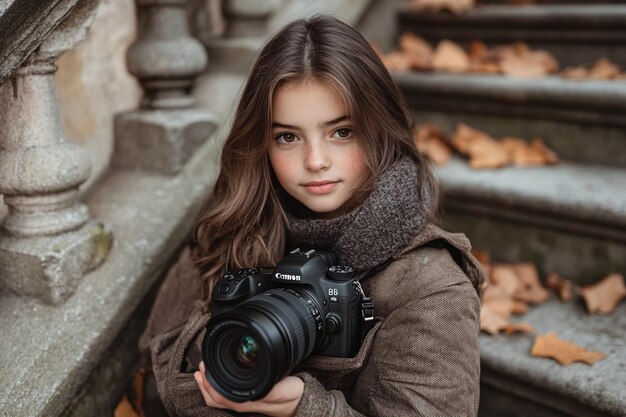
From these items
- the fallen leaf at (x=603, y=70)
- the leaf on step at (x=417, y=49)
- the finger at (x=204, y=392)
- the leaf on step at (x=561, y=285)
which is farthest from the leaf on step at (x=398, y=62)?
the finger at (x=204, y=392)

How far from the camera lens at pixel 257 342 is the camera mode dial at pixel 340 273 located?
8 centimetres

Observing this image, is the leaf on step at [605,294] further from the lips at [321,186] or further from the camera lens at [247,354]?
the camera lens at [247,354]

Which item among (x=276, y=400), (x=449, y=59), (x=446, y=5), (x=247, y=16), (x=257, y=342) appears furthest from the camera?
(x=446, y=5)

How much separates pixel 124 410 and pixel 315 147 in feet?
2.66

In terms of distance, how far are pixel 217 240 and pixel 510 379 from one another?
78cm

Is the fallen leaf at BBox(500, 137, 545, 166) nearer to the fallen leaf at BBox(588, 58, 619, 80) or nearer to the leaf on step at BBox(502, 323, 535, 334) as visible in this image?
the fallen leaf at BBox(588, 58, 619, 80)

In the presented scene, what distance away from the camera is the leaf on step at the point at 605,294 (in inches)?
70.5

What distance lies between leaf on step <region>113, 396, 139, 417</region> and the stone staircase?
87cm

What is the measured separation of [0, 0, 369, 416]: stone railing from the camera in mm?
1476

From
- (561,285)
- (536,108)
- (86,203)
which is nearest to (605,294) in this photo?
(561,285)

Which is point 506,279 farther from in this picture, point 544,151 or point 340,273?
point 340,273

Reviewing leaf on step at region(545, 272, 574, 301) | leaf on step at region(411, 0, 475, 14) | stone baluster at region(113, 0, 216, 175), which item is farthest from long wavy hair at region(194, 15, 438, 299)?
leaf on step at region(411, 0, 475, 14)

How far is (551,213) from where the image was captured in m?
1.88

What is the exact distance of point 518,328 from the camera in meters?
1.74
